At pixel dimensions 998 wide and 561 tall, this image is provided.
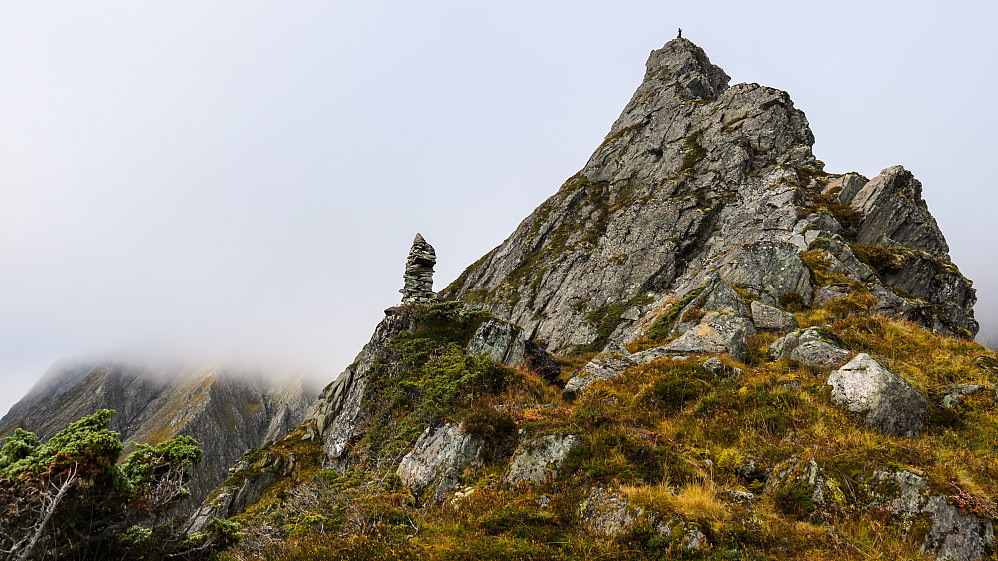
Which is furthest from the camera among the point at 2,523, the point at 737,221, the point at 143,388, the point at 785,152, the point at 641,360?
the point at 143,388

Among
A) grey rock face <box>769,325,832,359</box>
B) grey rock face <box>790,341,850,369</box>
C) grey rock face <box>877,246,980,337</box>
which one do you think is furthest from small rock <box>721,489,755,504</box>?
grey rock face <box>877,246,980,337</box>

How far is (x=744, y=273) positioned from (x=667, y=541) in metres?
21.1

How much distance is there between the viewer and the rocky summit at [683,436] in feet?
20.7

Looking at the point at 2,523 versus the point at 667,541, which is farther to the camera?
the point at 667,541

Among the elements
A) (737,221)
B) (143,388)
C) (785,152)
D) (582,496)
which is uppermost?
(785,152)

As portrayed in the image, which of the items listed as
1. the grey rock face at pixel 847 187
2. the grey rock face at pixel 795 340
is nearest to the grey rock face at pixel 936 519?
the grey rock face at pixel 795 340

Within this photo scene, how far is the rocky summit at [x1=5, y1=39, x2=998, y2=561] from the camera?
6.30 meters

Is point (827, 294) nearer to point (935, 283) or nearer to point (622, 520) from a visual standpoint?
point (935, 283)

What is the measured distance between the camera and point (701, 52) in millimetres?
79375

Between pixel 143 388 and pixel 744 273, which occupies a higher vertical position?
pixel 744 273

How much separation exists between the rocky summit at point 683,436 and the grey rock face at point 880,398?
0.05 metres

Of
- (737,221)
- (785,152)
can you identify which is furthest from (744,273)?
(785,152)

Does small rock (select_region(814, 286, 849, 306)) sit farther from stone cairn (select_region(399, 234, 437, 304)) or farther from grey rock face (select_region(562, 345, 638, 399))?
stone cairn (select_region(399, 234, 437, 304))

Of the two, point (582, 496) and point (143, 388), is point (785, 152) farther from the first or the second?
point (143, 388)
